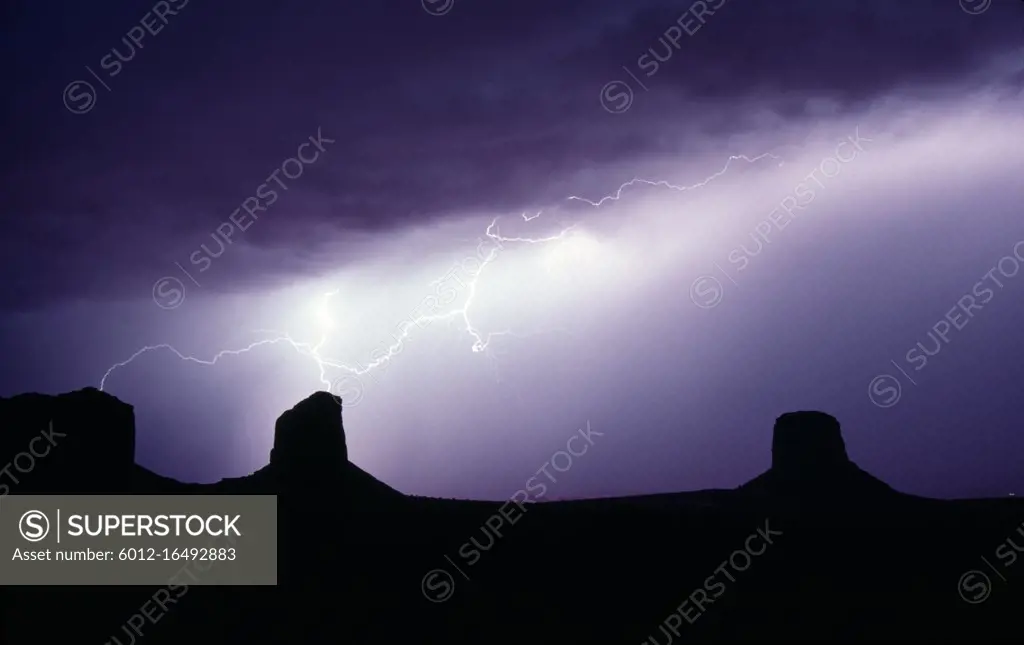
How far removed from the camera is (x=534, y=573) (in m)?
28.8

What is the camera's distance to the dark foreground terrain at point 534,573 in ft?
77.4

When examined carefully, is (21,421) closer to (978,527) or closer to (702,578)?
(702,578)

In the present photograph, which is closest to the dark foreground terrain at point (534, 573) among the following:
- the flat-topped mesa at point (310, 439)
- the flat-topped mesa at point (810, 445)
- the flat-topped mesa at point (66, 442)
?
the flat-topped mesa at point (66, 442)

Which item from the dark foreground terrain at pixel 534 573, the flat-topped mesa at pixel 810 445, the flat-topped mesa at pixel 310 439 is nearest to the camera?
the dark foreground terrain at pixel 534 573

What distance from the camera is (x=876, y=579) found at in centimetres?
2817

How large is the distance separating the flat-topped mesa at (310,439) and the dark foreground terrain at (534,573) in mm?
479

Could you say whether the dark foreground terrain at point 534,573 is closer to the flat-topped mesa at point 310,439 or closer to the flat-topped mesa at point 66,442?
the flat-topped mesa at point 66,442

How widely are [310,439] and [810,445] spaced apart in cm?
3400

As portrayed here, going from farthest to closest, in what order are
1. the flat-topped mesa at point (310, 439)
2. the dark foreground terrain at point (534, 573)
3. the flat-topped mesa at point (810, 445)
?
the flat-topped mesa at point (810, 445)
the flat-topped mesa at point (310, 439)
the dark foreground terrain at point (534, 573)

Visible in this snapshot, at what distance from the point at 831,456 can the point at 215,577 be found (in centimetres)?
4140

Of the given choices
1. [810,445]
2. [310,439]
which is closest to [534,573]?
[310,439]

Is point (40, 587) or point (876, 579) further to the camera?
point (876, 579)

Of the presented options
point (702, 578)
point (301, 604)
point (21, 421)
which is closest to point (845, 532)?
point (702, 578)

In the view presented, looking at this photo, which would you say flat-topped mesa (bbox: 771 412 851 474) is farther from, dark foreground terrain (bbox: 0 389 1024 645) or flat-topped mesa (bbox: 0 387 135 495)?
flat-topped mesa (bbox: 0 387 135 495)
